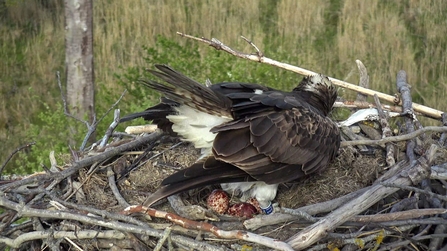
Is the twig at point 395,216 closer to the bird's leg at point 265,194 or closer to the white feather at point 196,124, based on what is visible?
the bird's leg at point 265,194

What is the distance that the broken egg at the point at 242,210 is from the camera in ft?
14.3

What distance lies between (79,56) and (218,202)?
4.35 metres

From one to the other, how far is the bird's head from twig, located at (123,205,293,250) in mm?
1320

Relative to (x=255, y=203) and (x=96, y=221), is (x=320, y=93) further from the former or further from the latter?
(x=96, y=221)

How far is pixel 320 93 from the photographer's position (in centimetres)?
501

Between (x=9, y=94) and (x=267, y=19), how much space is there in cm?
381

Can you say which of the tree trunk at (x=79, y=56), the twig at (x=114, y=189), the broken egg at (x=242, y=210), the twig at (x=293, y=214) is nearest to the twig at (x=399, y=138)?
the twig at (x=293, y=214)

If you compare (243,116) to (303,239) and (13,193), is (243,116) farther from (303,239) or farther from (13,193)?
(13,193)

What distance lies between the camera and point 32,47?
11.0 meters

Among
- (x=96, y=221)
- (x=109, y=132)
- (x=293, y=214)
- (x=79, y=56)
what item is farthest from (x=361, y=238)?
(x=79, y=56)

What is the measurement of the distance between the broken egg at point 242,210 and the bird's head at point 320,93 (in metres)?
0.91

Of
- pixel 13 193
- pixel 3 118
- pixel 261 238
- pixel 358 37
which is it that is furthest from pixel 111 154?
pixel 358 37

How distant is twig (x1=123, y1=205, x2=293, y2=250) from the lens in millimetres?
3790

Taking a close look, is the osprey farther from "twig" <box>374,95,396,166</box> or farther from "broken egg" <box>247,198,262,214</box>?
"twig" <box>374,95,396,166</box>
